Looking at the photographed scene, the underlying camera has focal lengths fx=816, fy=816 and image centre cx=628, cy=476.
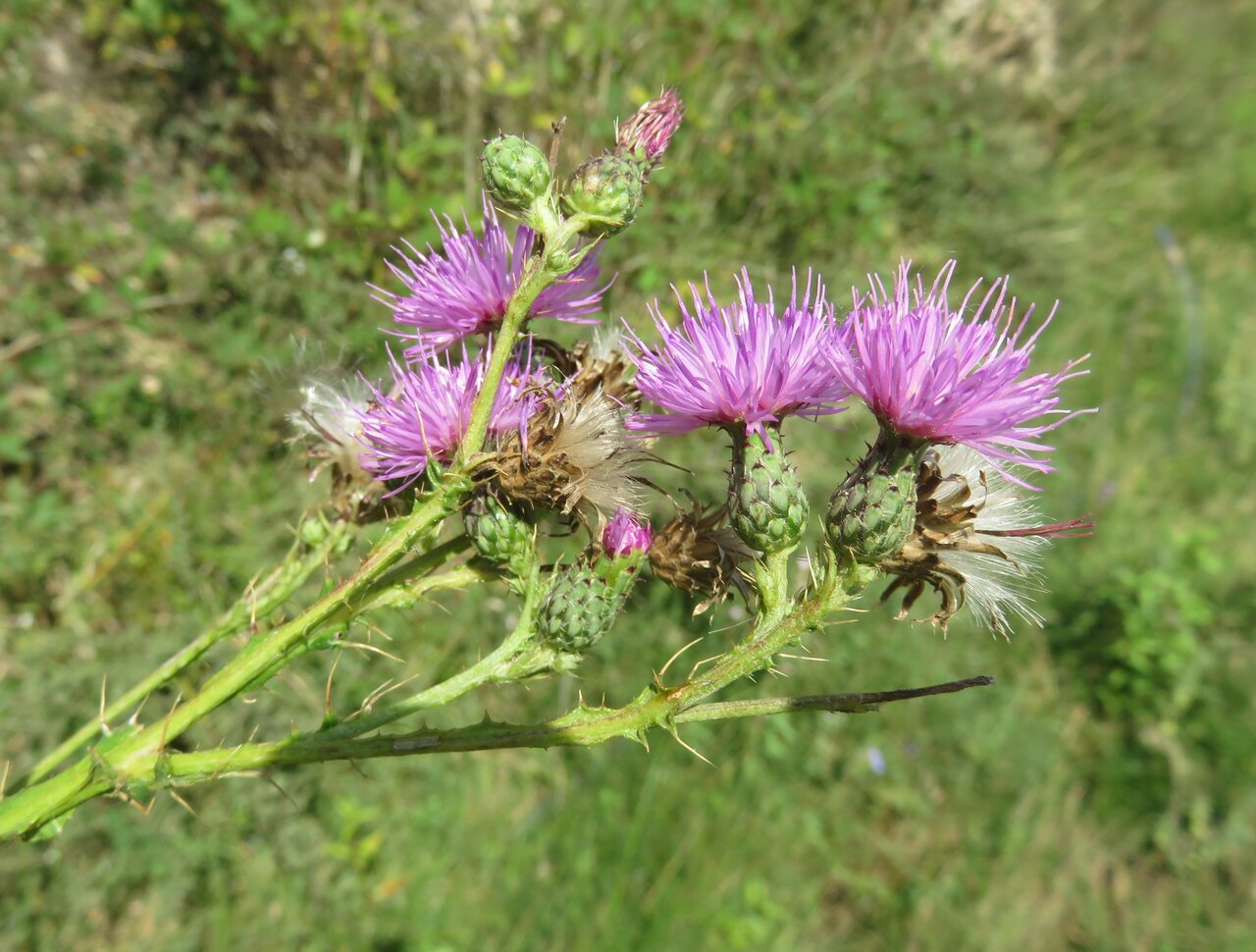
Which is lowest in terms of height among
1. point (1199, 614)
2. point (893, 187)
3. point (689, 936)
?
point (689, 936)

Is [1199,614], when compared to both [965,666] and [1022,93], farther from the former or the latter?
[1022,93]

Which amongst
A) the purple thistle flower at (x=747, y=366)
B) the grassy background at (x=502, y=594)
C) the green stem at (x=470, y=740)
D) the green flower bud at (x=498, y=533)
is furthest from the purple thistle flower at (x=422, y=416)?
the grassy background at (x=502, y=594)

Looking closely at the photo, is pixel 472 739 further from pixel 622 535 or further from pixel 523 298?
pixel 523 298

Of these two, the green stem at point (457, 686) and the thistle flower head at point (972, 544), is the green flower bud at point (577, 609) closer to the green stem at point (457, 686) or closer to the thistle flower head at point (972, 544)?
the green stem at point (457, 686)

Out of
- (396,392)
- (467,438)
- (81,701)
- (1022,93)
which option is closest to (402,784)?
(81,701)

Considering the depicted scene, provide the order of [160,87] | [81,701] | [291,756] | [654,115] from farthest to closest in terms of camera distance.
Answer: [160,87] < [81,701] < [654,115] < [291,756]

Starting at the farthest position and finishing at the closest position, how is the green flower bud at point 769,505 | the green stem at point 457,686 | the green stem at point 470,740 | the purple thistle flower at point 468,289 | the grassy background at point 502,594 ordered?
1. the grassy background at point 502,594
2. the purple thistle flower at point 468,289
3. the green flower bud at point 769,505
4. the green stem at point 457,686
5. the green stem at point 470,740

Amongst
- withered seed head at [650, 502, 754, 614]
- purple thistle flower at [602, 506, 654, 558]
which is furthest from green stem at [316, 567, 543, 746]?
withered seed head at [650, 502, 754, 614]
